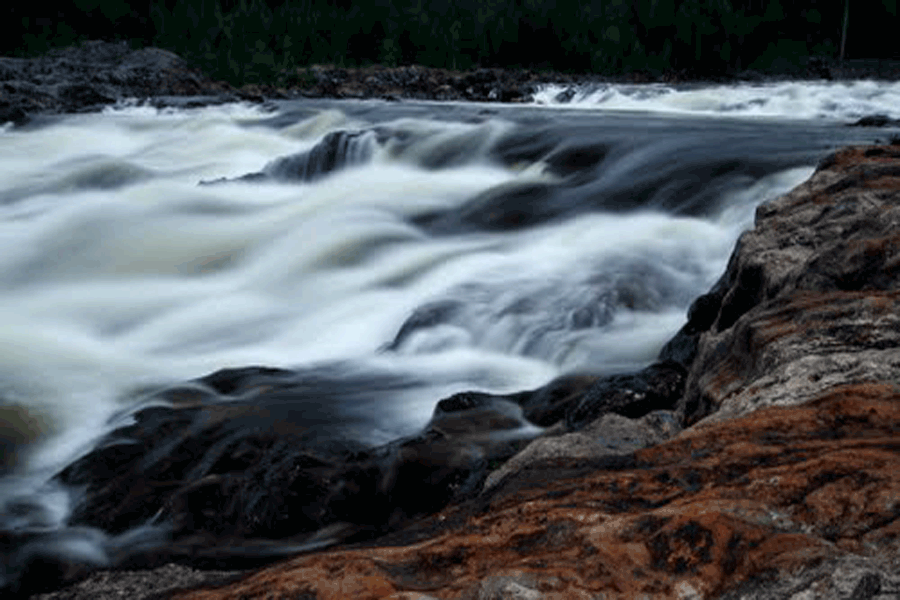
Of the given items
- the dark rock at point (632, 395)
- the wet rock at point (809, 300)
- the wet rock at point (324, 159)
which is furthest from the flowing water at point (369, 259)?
the wet rock at point (809, 300)

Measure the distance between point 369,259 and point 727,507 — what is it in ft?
21.3

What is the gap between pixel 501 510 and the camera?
212 cm

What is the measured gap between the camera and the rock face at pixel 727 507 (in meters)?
1.60

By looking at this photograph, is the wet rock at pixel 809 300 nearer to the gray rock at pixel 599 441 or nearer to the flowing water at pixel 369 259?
the gray rock at pixel 599 441

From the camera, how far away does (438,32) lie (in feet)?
105

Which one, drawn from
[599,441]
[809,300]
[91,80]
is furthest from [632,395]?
[91,80]

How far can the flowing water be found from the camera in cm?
563

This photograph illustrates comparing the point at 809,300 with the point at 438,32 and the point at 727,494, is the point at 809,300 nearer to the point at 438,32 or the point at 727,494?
the point at 727,494

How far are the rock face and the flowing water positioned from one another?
2195 mm

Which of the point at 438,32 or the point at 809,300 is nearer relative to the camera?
the point at 809,300

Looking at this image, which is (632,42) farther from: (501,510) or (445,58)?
(501,510)

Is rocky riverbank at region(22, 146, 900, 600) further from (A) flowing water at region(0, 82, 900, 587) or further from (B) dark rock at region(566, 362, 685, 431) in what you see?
(A) flowing water at region(0, 82, 900, 587)

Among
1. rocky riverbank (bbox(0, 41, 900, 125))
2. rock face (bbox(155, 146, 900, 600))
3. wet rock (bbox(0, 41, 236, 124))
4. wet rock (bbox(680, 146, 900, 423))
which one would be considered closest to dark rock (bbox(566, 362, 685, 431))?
wet rock (bbox(680, 146, 900, 423))

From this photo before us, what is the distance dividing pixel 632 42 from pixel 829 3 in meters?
12.2
